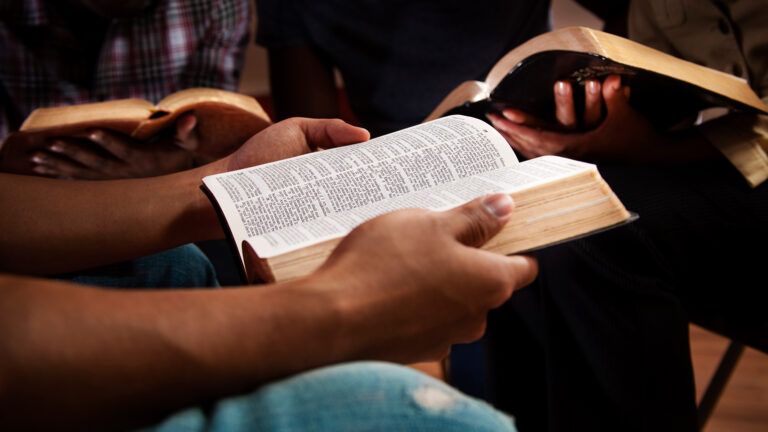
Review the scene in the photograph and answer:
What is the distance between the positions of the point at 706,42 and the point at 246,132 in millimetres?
571

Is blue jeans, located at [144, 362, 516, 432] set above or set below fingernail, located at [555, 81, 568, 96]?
below

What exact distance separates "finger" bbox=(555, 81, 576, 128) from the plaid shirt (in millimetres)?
669

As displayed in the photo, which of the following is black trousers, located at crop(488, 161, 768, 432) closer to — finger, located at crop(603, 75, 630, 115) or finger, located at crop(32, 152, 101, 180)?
finger, located at crop(603, 75, 630, 115)

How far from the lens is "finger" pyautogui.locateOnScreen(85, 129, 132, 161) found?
30.5 inches

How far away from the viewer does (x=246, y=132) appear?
0.80 m

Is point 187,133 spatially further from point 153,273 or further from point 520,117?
point 520,117

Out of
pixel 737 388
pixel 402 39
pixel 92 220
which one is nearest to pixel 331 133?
pixel 92 220

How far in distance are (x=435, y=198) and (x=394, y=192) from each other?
38 millimetres

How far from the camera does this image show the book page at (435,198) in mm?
420

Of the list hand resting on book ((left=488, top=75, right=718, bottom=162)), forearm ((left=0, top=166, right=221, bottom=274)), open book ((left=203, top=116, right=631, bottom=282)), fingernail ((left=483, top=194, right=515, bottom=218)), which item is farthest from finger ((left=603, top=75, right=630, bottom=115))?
forearm ((left=0, top=166, right=221, bottom=274))

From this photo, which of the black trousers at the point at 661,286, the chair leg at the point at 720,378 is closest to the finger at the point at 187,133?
the black trousers at the point at 661,286

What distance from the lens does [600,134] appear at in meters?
0.72

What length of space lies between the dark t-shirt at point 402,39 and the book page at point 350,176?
0.60 metres

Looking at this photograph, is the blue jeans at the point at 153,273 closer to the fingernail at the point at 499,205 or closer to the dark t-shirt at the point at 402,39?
the fingernail at the point at 499,205
